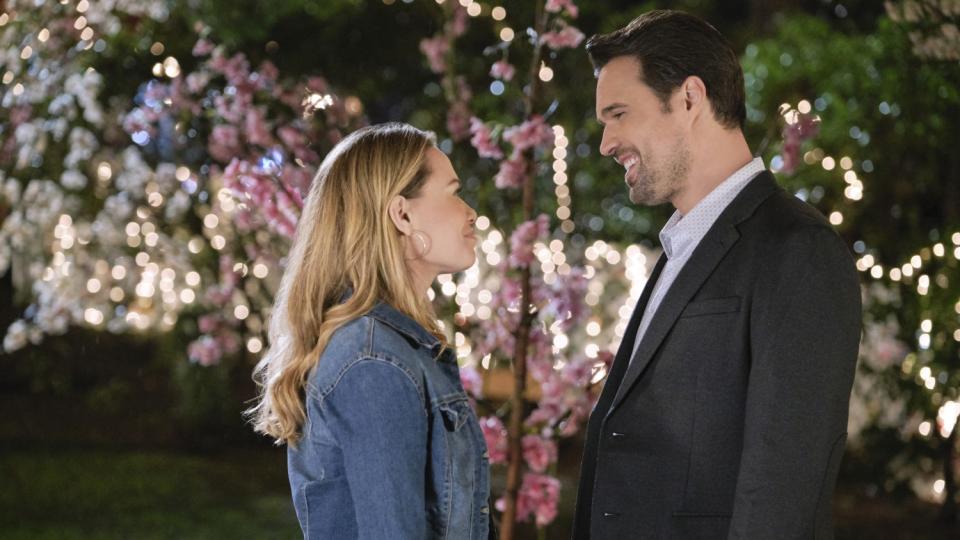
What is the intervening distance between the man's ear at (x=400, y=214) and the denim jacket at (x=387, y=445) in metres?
0.15

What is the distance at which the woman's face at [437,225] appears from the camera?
1938 millimetres

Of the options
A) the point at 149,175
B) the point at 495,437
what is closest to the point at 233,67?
the point at 495,437

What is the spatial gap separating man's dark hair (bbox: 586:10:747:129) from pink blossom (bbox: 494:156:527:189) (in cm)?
163

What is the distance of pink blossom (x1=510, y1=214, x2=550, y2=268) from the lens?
3.68 m

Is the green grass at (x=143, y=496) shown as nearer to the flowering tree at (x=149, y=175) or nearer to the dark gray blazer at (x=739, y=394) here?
the flowering tree at (x=149, y=175)

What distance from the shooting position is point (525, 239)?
3691 millimetres

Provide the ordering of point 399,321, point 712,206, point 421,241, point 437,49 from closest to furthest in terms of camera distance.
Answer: point 399,321
point 421,241
point 712,206
point 437,49

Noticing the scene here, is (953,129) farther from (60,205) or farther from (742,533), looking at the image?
(60,205)

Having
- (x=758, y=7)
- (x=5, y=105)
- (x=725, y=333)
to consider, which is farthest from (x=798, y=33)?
(x=725, y=333)

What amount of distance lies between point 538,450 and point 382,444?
226 centimetres

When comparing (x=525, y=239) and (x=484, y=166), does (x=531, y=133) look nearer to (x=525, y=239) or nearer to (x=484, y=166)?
(x=525, y=239)

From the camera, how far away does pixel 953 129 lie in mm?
5258

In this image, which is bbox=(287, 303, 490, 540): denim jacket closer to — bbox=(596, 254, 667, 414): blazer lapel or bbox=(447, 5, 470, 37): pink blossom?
bbox=(596, 254, 667, 414): blazer lapel

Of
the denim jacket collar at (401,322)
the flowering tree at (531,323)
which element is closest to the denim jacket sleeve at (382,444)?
the denim jacket collar at (401,322)
